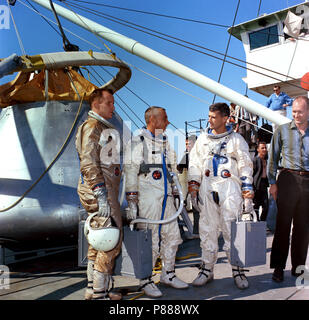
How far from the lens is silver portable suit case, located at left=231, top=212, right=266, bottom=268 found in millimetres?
3229

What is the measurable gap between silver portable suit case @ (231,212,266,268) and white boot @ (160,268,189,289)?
615 millimetres

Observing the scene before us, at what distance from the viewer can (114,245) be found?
288cm

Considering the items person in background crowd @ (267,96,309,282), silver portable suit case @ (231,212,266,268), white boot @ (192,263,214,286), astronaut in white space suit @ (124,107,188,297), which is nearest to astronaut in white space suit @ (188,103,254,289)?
white boot @ (192,263,214,286)

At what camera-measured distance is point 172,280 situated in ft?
11.5

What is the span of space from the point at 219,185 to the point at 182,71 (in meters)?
4.03

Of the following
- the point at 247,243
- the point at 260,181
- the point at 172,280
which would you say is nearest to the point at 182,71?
the point at 260,181

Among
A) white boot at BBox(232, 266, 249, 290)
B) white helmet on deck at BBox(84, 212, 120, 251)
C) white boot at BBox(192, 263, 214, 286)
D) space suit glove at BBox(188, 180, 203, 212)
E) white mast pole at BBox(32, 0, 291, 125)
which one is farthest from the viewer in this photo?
white mast pole at BBox(32, 0, 291, 125)

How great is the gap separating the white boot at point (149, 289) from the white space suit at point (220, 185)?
517 mm

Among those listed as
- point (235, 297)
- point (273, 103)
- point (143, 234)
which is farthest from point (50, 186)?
point (273, 103)

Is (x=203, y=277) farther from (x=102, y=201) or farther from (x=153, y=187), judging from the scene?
(x=102, y=201)

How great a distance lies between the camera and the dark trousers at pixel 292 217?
3.58 meters

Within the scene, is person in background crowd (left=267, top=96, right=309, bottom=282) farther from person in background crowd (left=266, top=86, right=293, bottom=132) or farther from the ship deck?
person in background crowd (left=266, top=86, right=293, bottom=132)

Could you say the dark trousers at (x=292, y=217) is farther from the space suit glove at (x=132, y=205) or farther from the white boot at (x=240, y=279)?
the space suit glove at (x=132, y=205)

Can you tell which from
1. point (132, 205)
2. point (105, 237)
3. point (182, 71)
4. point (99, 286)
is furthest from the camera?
point (182, 71)
